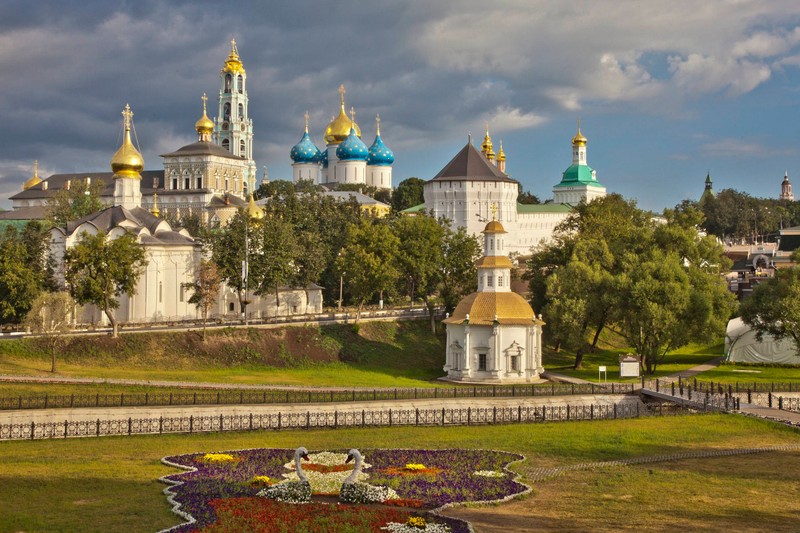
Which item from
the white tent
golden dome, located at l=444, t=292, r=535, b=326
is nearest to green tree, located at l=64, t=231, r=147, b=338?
golden dome, located at l=444, t=292, r=535, b=326

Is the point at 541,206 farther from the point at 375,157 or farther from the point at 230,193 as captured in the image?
the point at 230,193

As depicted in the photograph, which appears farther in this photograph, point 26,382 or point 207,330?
point 207,330

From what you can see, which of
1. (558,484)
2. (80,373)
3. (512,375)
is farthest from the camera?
(512,375)

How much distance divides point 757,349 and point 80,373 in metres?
41.1

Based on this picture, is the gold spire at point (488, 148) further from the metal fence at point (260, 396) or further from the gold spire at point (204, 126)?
the metal fence at point (260, 396)

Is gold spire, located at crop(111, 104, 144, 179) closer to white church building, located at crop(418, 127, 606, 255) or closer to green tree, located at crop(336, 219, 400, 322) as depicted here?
green tree, located at crop(336, 219, 400, 322)

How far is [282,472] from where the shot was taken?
29.0 metres

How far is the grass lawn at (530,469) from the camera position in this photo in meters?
24.3

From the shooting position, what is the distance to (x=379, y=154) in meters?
144

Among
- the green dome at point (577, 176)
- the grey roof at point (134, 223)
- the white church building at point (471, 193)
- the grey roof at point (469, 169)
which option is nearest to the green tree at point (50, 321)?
the grey roof at point (134, 223)

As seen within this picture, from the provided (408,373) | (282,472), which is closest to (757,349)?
(408,373)

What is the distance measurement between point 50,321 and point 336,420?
773 inches

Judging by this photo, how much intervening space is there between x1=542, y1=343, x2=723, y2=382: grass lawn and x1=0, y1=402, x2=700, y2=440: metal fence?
1430 cm

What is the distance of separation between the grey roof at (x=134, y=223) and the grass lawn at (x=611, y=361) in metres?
26.5
